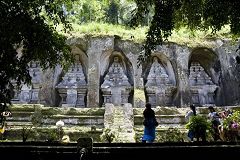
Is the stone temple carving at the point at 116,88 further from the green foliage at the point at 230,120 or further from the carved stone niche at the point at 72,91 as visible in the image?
the green foliage at the point at 230,120

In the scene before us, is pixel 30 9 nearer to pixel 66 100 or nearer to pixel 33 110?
pixel 33 110

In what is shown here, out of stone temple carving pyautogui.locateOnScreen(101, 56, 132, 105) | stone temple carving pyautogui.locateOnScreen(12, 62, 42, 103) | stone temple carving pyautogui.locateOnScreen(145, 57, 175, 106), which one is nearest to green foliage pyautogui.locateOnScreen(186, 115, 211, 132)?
stone temple carving pyautogui.locateOnScreen(101, 56, 132, 105)

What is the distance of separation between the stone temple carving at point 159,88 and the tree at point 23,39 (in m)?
16.1

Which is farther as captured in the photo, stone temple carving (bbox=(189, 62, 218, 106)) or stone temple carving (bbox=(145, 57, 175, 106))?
stone temple carving (bbox=(189, 62, 218, 106))

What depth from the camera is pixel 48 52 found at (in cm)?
746

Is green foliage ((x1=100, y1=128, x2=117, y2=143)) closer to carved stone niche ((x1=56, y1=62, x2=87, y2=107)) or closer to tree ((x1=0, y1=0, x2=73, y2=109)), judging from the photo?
tree ((x1=0, y1=0, x2=73, y2=109))

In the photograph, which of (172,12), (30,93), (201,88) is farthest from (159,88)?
(172,12)

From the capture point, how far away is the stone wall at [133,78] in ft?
75.4

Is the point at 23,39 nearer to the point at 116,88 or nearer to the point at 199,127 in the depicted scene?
the point at 199,127

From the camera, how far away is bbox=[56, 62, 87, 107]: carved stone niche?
2328cm

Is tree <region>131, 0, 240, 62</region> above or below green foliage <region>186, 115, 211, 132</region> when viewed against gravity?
above

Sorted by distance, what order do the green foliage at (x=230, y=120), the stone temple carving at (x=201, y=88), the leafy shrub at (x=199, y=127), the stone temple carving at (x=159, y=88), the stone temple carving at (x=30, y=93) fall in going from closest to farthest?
1. the leafy shrub at (x=199, y=127)
2. the green foliage at (x=230, y=120)
3. the stone temple carving at (x=30, y=93)
4. the stone temple carving at (x=159, y=88)
5. the stone temple carving at (x=201, y=88)

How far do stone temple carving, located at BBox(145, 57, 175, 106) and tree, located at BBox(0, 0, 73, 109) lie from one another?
16.1m

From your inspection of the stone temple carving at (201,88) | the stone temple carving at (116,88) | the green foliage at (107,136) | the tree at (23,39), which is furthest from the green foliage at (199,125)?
the stone temple carving at (201,88)
